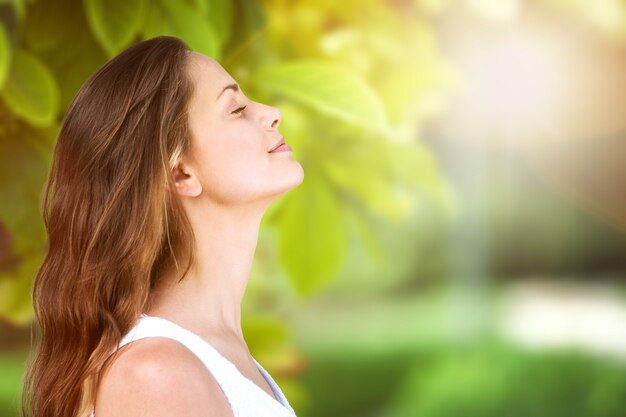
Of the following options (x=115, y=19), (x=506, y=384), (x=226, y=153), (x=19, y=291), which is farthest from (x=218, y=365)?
(x=506, y=384)

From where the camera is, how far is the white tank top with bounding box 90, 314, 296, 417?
0.77 meters

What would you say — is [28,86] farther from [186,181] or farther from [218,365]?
[218,365]

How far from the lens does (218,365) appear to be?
2.57 ft

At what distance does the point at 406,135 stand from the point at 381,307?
0.35 meters

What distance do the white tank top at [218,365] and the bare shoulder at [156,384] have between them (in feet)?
0.07

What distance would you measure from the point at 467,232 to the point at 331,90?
555mm

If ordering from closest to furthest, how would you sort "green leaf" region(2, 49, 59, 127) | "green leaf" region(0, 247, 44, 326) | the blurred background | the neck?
the neck < "green leaf" region(2, 49, 59, 127) < "green leaf" region(0, 247, 44, 326) < the blurred background

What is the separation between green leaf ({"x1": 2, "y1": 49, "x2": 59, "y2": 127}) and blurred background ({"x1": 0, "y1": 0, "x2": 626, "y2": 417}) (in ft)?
1.67

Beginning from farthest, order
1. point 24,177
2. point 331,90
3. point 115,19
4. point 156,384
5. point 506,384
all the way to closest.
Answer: point 506,384 → point 24,177 → point 331,90 → point 115,19 → point 156,384

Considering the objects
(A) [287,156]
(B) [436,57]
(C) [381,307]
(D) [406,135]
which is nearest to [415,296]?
(C) [381,307]

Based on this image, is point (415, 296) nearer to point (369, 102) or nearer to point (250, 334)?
point (250, 334)

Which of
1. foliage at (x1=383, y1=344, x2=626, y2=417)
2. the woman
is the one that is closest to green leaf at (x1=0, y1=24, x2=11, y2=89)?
the woman

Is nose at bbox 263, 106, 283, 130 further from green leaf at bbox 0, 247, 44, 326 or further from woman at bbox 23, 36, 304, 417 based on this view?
green leaf at bbox 0, 247, 44, 326

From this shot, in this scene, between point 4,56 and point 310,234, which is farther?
point 310,234
